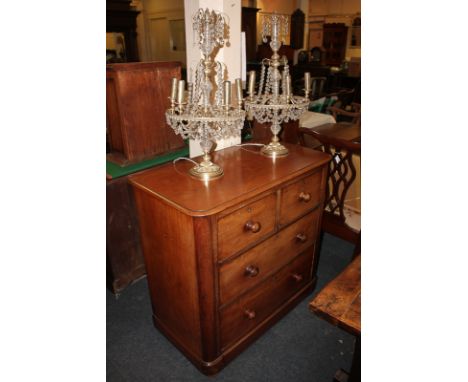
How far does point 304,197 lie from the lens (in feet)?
5.82

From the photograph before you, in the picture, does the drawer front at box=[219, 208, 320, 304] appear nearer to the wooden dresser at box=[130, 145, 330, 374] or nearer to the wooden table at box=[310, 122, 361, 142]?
the wooden dresser at box=[130, 145, 330, 374]

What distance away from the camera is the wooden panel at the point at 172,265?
4.59 ft

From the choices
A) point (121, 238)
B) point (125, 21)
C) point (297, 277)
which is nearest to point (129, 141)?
point (121, 238)

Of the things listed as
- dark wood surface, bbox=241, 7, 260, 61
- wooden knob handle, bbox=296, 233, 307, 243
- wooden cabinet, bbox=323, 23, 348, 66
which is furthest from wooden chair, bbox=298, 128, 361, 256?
wooden cabinet, bbox=323, 23, 348, 66

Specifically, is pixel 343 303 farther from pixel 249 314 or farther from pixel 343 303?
pixel 249 314

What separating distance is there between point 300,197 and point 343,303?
2.53 ft

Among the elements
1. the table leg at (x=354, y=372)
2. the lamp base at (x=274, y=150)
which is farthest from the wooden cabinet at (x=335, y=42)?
the table leg at (x=354, y=372)

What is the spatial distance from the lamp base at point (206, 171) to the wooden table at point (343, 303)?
2.31ft

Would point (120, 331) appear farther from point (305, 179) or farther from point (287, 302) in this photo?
point (305, 179)

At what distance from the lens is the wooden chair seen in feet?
6.69

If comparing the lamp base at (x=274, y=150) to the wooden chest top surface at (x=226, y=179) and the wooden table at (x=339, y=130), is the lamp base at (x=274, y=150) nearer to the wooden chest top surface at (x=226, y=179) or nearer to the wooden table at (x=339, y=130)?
the wooden chest top surface at (x=226, y=179)

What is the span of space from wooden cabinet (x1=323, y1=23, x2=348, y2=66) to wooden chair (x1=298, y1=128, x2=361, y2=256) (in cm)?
815
